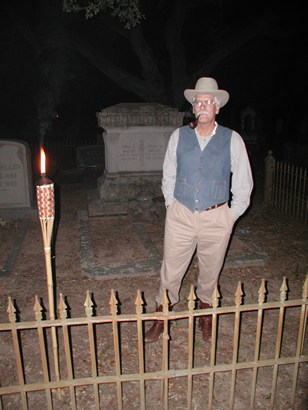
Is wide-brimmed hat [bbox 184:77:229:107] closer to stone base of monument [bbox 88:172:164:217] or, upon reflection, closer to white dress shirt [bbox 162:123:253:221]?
white dress shirt [bbox 162:123:253:221]

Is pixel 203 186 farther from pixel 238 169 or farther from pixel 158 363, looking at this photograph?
pixel 158 363

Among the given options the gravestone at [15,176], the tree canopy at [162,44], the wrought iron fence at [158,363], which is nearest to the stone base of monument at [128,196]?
the gravestone at [15,176]

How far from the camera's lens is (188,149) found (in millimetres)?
3328

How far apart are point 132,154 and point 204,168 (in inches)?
207

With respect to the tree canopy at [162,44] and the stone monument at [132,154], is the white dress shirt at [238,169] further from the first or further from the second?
the tree canopy at [162,44]

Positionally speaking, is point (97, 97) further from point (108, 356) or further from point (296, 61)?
point (108, 356)

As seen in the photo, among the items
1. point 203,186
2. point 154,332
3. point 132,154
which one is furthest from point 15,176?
point 203,186

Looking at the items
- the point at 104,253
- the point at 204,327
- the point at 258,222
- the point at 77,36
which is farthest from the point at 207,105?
the point at 77,36

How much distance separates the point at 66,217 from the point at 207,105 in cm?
570

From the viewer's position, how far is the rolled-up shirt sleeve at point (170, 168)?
11.4 feet

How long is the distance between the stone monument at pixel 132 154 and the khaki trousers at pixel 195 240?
4487 mm

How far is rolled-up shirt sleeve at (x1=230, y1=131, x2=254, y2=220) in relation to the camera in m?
A: 3.26

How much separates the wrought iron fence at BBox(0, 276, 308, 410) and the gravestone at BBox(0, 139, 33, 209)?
4846mm

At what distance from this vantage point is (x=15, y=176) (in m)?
8.18
